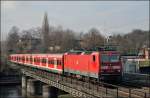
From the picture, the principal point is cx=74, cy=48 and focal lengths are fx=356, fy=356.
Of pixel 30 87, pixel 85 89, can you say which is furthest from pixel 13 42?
pixel 85 89

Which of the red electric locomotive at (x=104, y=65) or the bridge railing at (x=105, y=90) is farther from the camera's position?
the red electric locomotive at (x=104, y=65)

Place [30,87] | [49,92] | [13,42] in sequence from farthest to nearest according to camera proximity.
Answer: [13,42]
[30,87]
[49,92]

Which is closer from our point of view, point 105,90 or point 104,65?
point 105,90

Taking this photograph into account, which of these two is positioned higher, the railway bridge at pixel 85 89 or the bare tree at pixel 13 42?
the bare tree at pixel 13 42

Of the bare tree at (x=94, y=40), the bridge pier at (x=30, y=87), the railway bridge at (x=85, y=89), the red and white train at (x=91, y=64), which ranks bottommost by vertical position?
the bridge pier at (x=30, y=87)

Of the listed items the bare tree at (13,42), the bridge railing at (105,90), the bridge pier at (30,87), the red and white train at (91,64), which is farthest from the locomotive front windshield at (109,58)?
the bare tree at (13,42)

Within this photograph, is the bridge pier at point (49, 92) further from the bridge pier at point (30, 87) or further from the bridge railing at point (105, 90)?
the bridge railing at point (105, 90)

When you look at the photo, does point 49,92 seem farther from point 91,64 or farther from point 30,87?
point 91,64

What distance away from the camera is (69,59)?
46.4 metres

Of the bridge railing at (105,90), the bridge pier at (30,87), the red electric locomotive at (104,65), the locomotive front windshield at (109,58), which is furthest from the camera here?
the bridge pier at (30,87)

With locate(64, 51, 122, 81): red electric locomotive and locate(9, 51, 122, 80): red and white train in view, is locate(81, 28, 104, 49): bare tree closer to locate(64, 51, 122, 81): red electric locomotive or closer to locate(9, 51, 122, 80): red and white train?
locate(9, 51, 122, 80): red and white train

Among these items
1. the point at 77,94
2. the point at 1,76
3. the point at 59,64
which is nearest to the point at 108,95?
the point at 77,94

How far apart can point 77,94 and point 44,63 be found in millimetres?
30628

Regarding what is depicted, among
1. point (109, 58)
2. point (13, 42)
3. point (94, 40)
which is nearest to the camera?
point (109, 58)
